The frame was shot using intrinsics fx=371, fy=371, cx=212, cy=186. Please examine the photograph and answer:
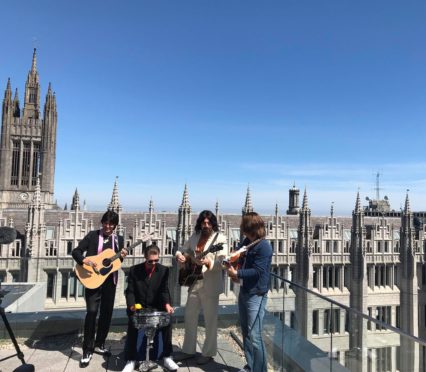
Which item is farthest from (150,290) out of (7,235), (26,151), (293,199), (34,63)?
(34,63)

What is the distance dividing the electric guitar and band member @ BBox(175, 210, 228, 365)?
107 centimetres

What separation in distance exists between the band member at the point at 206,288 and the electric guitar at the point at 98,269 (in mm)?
1066

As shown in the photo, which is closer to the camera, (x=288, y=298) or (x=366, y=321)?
(x=366, y=321)

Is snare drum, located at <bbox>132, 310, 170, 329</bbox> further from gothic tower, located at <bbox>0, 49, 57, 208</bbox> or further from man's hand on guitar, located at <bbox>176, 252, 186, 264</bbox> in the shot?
gothic tower, located at <bbox>0, 49, 57, 208</bbox>

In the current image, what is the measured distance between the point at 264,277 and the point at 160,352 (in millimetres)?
2364

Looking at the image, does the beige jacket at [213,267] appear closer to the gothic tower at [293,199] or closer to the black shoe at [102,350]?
the black shoe at [102,350]

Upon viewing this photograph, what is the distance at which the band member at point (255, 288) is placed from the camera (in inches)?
227

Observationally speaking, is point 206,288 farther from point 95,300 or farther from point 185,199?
point 185,199

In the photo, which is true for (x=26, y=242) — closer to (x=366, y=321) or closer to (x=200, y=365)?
(x=200, y=365)

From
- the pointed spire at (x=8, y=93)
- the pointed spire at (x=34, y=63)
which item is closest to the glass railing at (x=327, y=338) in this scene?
the pointed spire at (x=8, y=93)

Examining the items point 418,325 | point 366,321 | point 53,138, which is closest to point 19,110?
point 53,138

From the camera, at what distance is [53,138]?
6456cm

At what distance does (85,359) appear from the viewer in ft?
21.6

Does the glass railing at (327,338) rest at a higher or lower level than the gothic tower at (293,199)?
lower
